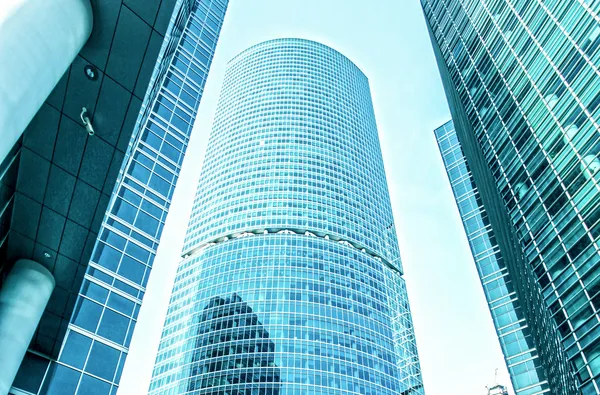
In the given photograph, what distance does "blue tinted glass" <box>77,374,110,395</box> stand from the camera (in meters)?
26.1

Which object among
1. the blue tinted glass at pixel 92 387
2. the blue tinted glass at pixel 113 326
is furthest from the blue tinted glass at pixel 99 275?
the blue tinted glass at pixel 92 387

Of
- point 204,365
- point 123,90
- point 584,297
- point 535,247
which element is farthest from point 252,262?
point 123,90

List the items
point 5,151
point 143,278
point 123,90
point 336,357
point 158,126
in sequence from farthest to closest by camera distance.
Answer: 1. point 336,357
2. point 158,126
3. point 143,278
4. point 123,90
5. point 5,151

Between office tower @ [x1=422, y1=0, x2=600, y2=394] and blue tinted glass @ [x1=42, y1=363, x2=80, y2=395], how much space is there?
112 feet

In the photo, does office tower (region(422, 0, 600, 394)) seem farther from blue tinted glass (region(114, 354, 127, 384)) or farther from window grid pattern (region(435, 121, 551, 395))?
blue tinted glass (region(114, 354, 127, 384))

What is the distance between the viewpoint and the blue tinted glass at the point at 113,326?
93.0ft

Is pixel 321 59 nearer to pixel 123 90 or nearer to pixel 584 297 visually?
pixel 584 297

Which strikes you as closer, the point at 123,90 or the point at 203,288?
the point at 123,90

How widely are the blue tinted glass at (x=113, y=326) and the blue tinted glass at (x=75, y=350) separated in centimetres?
107

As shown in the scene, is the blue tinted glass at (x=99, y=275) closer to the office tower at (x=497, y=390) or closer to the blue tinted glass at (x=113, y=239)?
the blue tinted glass at (x=113, y=239)

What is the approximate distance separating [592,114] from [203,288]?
3725 inches

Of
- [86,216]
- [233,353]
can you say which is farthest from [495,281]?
[86,216]

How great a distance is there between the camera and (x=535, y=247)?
45.4 metres

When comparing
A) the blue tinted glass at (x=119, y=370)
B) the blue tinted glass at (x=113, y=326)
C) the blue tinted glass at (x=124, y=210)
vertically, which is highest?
the blue tinted glass at (x=124, y=210)
